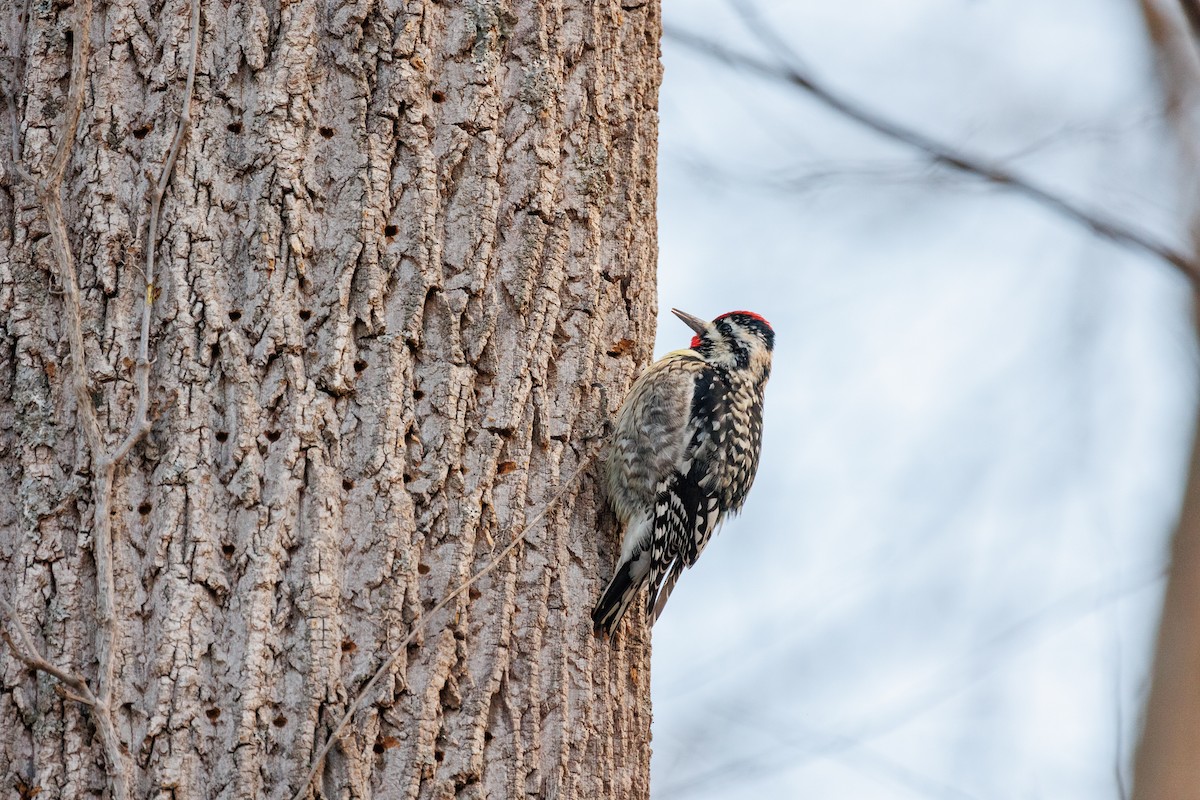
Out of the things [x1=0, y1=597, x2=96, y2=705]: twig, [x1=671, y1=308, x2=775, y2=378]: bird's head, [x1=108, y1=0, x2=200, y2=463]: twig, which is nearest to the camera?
[x1=0, y1=597, x2=96, y2=705]: twig

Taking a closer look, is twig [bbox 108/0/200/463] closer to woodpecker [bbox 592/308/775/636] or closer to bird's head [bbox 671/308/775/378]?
woodpecker [bbox 592/308/775/636]

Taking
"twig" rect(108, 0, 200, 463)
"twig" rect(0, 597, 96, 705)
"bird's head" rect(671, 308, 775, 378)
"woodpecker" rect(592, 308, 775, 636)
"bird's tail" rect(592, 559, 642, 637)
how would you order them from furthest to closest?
"bird's head" rect(671, 308, 775, 378), "woodpecker" rect(592, 308, 775, 636), "bird's tail" rect(592, 559, 642, 637), "twig" rect(108, 0, 200, 463), "twig" rect(0, 597, 96, 705)

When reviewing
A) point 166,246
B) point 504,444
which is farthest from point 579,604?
point 166,246

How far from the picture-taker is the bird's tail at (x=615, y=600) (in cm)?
285

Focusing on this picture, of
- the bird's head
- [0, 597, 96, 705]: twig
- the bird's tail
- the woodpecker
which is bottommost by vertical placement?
[0, 597, 96, 705]: twig

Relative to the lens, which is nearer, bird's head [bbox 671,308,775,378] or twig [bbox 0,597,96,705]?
twig [bbox 0,597,96,705]

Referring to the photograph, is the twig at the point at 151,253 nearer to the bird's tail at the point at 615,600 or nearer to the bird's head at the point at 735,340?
the bird's tail at the point at 615,600

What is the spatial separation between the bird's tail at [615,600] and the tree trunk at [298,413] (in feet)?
0.16

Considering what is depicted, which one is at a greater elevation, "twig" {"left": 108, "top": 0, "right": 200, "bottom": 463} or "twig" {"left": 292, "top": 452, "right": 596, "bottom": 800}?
"twig" {"left": 108, "top": 0, "right": 200, "bottom": 463}

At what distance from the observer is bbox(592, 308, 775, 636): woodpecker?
3246mm

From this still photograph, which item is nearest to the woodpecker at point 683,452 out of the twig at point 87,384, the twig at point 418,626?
the twig at point 418,626

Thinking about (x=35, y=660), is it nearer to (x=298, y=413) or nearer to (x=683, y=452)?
(x=298, y=413)

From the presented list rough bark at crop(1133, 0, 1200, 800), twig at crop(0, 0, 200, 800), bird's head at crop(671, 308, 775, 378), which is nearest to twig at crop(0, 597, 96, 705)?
twig at crop(0, 0, 200, 800)

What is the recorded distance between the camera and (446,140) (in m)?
2.71
